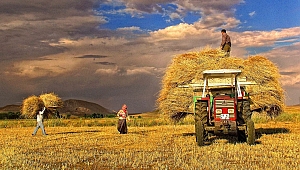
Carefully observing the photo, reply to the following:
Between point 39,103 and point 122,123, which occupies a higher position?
point 39,103

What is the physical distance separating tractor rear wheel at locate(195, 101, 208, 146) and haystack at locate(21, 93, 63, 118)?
52.8 ft

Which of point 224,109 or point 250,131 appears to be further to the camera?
point 250,131

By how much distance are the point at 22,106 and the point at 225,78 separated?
20027 mm

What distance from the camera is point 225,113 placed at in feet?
45.7

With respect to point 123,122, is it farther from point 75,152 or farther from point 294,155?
point 294,155

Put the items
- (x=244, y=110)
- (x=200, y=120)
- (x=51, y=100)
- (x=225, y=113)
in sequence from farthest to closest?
1. (x=51, y=100)
2. (x=244, y=110)
3. (x=200, y=120)
4. (x=225, y=113)

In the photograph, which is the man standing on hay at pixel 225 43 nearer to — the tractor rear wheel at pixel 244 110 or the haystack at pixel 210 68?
the haystack at pixel 210 68

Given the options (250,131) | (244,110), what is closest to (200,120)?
(244,110)

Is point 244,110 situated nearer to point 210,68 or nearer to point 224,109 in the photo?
point 224,109

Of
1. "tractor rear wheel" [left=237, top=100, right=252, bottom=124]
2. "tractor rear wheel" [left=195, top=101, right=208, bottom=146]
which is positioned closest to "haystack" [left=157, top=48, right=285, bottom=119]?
"tractor rear wheel" [left=195, top=101, right=208, bottom=146]

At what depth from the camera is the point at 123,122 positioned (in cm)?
2205

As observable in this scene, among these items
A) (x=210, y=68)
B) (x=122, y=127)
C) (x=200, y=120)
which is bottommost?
(x=122, y=127)

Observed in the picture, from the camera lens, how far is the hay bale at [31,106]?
29.6 metres

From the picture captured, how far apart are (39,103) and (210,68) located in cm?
1639
